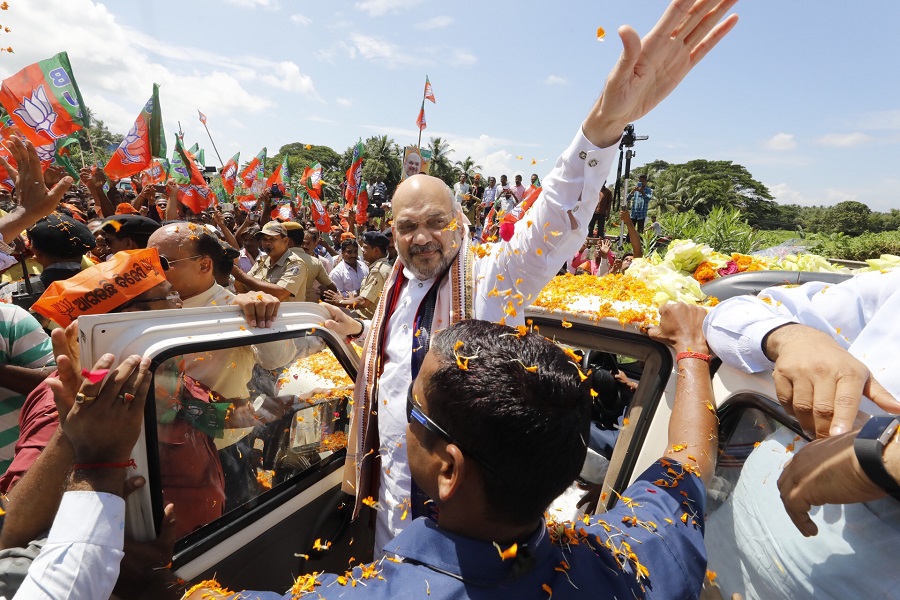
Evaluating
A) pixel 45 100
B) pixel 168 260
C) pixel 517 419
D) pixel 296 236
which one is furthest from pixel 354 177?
pixel 517 419

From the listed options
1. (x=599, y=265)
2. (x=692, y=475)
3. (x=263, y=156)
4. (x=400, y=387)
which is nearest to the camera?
(x=692, y=475)

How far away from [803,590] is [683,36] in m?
1.71

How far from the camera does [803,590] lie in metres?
1.31

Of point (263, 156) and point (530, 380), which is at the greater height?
point (263, 156)

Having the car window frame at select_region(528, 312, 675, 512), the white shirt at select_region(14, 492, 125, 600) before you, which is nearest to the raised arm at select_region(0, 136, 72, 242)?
the white shirt at select_region(14, 492, 125, 600)

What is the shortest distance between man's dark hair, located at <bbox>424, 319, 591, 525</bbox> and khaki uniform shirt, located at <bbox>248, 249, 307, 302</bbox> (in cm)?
523

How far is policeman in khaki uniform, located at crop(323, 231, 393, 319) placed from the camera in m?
6.22

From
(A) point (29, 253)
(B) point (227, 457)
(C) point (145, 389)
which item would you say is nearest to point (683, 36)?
(C) point (145, 389)

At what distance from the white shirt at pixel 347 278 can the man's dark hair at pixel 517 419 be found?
6658mm

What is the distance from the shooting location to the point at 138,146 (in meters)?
9.38

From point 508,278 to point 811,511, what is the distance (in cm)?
129

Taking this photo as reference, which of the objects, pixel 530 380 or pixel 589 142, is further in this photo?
pixel 589 142

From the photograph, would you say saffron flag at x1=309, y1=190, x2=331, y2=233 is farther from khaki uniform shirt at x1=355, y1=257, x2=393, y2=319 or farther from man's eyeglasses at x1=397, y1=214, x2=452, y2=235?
man's eyeglasses at x1=397, y1=214, x2=452, y2=235

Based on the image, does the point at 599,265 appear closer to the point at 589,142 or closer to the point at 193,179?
the point at 589,142
